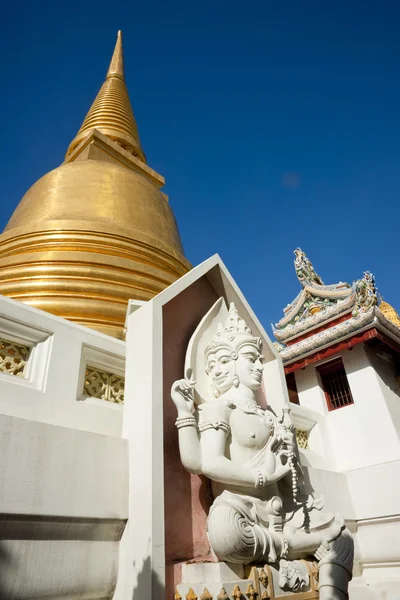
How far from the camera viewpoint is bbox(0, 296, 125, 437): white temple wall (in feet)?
11.8

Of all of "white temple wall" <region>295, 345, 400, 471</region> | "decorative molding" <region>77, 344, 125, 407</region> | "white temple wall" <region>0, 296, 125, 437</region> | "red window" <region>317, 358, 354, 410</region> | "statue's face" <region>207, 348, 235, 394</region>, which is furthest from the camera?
"red window" <region>317, 358, 354, 410</region>

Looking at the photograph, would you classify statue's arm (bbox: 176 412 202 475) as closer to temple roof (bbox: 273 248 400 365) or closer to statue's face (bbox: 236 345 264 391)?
statue's face (bbox: 236 345 264 391)

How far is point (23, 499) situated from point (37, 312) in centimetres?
173

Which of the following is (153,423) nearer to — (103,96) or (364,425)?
(364,425)

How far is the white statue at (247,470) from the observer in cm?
324

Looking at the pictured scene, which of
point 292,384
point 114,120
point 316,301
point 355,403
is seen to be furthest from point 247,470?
point 114,120

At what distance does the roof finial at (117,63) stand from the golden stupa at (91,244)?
7.22m

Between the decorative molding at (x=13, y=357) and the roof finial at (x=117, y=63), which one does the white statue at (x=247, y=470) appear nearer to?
the decorative molding at (x=13, y=357)

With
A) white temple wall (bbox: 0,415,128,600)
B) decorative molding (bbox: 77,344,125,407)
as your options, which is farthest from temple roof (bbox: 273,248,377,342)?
white temple wall (bbox: 0,415,128,600)

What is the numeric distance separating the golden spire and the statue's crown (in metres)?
7.72

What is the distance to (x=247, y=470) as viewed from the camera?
3.56 m

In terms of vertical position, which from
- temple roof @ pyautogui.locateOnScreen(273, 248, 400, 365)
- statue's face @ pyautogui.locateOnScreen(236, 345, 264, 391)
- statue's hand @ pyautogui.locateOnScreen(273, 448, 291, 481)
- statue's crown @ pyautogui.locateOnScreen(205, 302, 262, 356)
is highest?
temple roof @ pyautogui.locateOnScreen(273, 248, 400, 365)

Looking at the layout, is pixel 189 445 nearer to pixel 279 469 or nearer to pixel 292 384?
pixel 279 469

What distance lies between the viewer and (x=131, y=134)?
12320 mm
